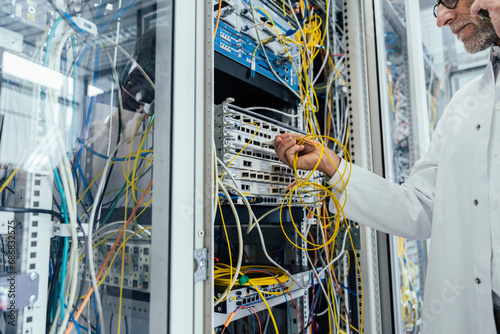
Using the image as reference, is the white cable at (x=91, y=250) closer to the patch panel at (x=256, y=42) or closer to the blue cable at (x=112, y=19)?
the blue cable at (x=112, y=19)

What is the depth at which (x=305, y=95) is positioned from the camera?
140cm

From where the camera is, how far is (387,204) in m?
1.19

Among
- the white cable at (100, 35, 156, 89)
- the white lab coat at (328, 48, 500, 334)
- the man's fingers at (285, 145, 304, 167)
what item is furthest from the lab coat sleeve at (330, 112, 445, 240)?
the white cable at (100, 35, 156, 89)

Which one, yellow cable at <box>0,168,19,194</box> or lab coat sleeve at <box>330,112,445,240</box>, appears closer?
yellow cable at <box>0,168,19,194</box>

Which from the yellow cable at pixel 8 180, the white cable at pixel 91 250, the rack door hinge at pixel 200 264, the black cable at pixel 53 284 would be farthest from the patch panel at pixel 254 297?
the yellow cable at pixel 8 180

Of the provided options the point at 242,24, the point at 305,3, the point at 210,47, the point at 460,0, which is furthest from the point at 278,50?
the point at 460,0

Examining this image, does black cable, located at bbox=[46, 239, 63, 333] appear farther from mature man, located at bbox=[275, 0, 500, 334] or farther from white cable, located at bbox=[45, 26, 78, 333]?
mature man, located at bbox=[275, 0, 500, 334]

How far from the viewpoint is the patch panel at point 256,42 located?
1.04 metres

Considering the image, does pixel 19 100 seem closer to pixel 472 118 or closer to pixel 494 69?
pixel 472 118

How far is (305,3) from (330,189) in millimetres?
783

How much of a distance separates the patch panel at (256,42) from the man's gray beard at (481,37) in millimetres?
593

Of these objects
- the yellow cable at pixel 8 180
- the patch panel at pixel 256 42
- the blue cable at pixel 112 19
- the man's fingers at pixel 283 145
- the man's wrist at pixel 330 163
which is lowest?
the yellow cable at pixel 8 180

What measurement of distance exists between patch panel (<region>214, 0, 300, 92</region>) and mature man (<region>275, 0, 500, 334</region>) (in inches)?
11.1

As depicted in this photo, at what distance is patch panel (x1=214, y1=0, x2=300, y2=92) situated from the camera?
3.41ft
